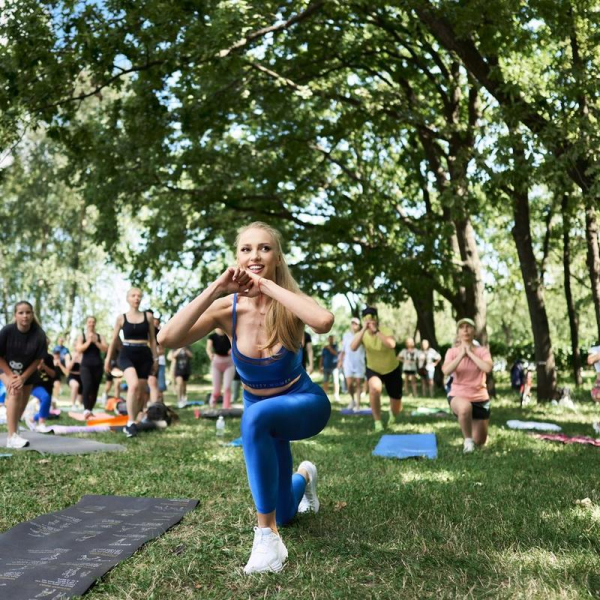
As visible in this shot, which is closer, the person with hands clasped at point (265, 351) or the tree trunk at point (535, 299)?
the person with hands clasped at point (265, 351)

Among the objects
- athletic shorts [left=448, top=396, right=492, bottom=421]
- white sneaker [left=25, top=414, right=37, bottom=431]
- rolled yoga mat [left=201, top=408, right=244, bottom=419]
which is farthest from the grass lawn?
rolled yoga mat [left=201, top=408, right=244, bottom=419]

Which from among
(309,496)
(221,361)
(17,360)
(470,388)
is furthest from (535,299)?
(309,496)

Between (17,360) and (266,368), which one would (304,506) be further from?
(17,360)

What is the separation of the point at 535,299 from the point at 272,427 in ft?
43.2

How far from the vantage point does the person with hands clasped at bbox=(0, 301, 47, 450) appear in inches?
333

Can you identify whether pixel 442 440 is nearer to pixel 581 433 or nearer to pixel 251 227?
pixel 581 433

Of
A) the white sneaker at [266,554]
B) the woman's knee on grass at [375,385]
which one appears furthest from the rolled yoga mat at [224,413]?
the white sneaker at [266,554]

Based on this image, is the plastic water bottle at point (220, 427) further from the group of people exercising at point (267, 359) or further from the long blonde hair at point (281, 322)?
the long blonde hair at point (281, 322)

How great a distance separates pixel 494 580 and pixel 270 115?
15.7 m

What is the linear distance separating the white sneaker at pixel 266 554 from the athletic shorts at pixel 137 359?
6.72 meters

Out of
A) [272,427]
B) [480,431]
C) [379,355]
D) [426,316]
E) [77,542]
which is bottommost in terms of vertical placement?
[77,542]

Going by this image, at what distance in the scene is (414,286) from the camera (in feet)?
57.1

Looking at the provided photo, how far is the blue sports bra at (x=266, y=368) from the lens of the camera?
397 cm

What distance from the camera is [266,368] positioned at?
13.1 feet
